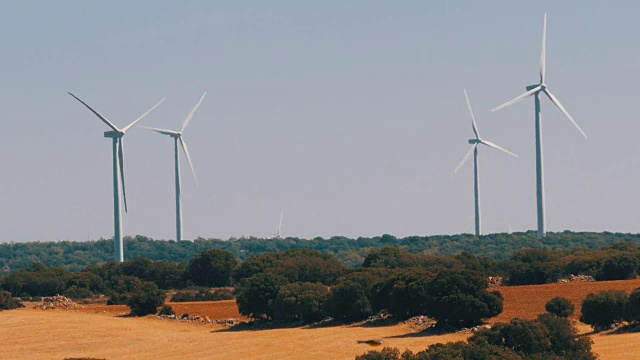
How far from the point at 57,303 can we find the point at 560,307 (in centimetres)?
4546

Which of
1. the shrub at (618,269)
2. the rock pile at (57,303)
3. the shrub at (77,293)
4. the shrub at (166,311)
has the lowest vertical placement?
the shrub at (166,311)

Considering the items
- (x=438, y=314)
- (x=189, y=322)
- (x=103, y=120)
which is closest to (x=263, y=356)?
(x=438, y=314)

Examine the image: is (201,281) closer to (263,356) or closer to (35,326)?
(35,326)

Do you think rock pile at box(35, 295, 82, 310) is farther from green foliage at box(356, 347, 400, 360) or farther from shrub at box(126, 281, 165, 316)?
green foliage at box(356, 347, 400, 360)

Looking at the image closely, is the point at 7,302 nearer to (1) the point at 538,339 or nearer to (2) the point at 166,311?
(2) the point at 166,311

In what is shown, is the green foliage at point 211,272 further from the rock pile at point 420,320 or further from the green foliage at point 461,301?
the green foliage at point 461,301

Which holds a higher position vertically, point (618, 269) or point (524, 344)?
point (618, 269)

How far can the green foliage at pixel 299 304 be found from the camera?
92625mm

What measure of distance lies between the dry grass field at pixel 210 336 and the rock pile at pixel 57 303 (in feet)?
10.9

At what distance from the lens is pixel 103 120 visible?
146 meters

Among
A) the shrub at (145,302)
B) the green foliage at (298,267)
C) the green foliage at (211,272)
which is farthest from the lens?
the green foliage at (211,272)

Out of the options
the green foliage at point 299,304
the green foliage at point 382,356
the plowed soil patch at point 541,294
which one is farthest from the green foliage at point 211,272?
the green foliage at point 382,356

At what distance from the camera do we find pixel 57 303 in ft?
376

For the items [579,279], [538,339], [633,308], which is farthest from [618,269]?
[538,339]
